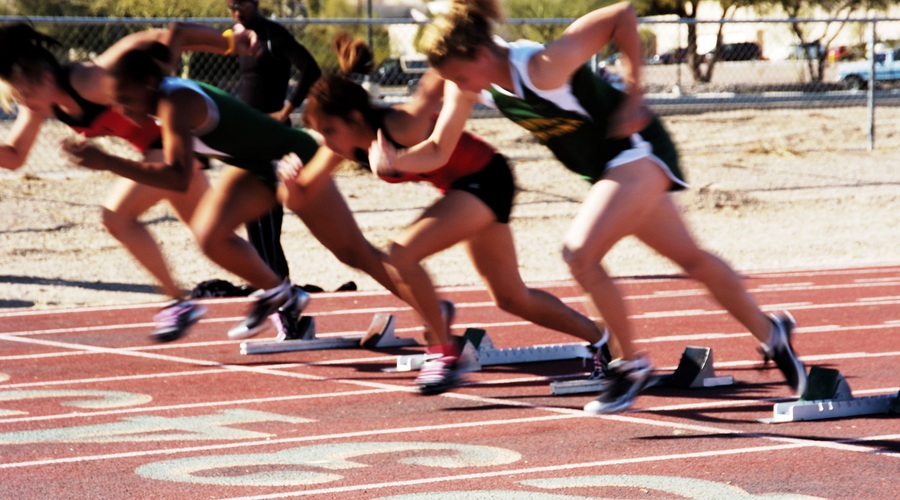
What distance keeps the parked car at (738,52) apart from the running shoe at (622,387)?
15.1m

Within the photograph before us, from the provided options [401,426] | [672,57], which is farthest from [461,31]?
[672,57]

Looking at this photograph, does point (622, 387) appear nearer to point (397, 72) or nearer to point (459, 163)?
point (459, 163)

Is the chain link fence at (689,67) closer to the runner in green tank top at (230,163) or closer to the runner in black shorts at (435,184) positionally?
the runner in green tank top at (230,163)

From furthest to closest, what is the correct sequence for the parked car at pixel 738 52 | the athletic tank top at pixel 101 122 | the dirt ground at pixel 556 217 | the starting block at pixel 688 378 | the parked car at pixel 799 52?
the parked car at pixel 799 52 < the parked car at pixel 738 52 < the dirt ground at pixel 556 217 < the starting block at pixel 688 378 < the athletic tank top at pixel 101 122

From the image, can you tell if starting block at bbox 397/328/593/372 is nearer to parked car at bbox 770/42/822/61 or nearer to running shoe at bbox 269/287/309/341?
running shoe at bbox 269/287/309/341

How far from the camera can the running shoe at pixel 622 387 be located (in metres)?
5.73

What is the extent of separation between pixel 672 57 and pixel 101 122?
724 inches

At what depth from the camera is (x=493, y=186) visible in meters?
6.14

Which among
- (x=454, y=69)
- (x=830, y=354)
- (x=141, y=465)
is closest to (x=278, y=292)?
(x=141, y=465)

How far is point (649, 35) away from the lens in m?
27.0

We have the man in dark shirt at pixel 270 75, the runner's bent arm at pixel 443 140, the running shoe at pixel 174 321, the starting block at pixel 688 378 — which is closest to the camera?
the runner's bent arm at pixel 443 140

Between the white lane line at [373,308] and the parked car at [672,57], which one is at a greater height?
the white lane line at [373,308]

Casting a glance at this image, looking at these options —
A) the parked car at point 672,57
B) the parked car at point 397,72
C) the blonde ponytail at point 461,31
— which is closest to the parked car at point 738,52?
the parked car at point 672,57

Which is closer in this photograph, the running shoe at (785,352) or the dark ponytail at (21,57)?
the running shoe at (785,352)
